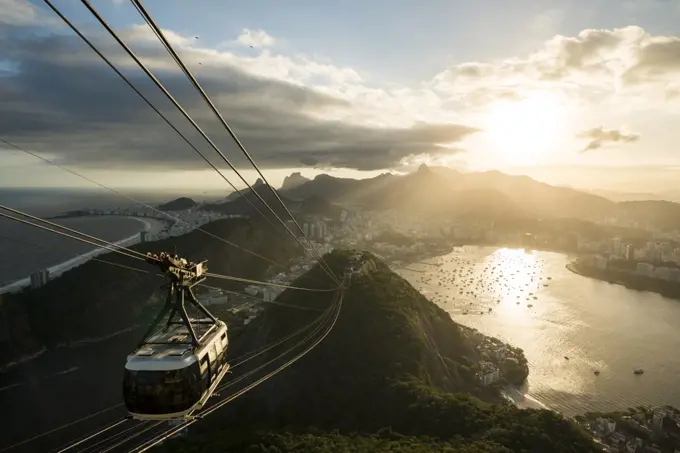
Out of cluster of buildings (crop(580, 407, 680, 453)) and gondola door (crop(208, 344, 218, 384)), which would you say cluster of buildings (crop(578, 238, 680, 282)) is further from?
gondola door (crop(208, 344, 218, 384))

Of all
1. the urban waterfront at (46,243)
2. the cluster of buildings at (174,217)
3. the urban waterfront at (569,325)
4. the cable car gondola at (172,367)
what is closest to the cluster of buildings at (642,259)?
the urban waterfront at (569,325)

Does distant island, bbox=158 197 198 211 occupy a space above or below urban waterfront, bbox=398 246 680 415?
above

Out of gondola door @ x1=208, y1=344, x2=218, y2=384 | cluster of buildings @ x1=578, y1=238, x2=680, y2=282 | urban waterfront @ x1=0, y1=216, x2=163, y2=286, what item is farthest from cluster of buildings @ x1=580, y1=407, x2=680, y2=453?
cluster of buildings @ x1=578, y1=238, x2=680, y2=282

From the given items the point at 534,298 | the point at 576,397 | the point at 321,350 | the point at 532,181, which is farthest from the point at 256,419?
the point at 532,181

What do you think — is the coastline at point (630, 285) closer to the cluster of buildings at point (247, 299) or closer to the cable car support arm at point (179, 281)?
the cluster of buildings at point (247, 299)

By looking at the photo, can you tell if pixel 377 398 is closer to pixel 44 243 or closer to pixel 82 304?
pixel 82 304

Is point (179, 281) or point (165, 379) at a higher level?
point (179, 281)

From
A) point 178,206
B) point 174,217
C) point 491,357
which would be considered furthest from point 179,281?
point 178,206
